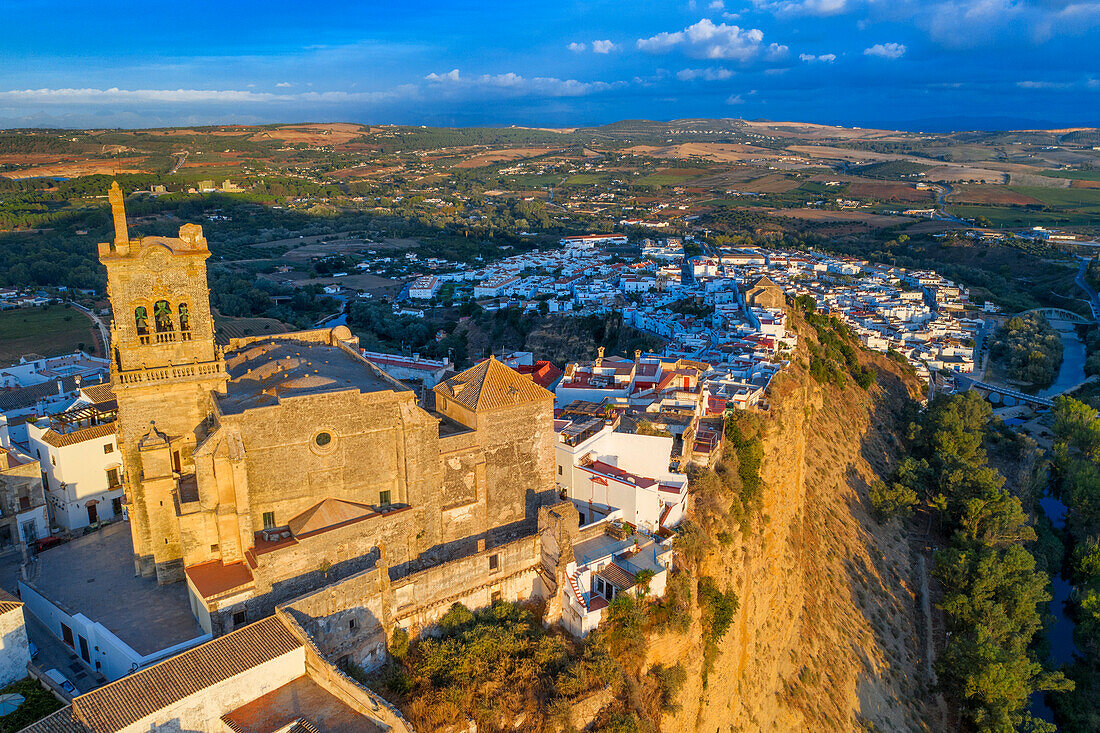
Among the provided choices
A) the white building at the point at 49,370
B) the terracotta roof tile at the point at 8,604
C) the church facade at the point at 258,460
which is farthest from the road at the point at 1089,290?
the terracotta roof tile at the point at 8,604

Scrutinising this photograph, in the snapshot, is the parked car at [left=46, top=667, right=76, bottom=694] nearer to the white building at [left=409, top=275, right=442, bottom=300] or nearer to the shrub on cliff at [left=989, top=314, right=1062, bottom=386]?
the white building at [left=409, top=275, right=442, bottom=300]

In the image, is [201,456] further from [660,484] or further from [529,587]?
[660,484]

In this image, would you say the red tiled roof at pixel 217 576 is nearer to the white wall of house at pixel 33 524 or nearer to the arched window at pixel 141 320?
the arched window at pixel 141 320

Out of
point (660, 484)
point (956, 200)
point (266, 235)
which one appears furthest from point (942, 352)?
point (956, 200)

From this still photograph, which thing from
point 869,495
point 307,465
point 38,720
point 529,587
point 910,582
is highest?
point 307,465

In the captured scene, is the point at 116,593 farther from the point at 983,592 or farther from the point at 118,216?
the point at 983,592

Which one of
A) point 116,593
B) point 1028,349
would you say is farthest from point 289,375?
point 1028,349

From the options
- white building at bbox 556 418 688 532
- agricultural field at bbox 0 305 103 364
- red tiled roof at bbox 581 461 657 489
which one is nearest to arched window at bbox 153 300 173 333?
white building at bbox 556 418 688 532
